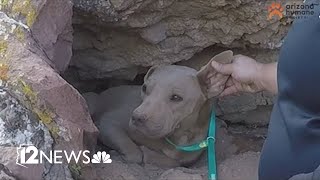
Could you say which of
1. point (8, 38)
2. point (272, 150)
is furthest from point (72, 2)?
point (272, 150)

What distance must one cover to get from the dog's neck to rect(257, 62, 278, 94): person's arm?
67 cm

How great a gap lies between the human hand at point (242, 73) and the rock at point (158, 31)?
1.22ft

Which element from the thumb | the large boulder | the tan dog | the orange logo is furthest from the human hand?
the large boulder

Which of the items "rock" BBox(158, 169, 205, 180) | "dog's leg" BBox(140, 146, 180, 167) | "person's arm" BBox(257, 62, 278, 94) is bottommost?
"dog's leg" BBox(140, 146, 180, 167)

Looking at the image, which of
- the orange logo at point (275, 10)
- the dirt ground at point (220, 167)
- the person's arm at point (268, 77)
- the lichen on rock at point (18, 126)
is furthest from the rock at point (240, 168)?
the lichen on rock at point (18, 126)

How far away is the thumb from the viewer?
246 cm

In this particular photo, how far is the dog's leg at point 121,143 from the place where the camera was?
283 centimetres

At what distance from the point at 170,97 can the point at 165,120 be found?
12 cm

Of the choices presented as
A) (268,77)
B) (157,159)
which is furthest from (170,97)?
(268,77)

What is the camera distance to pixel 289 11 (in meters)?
2.80

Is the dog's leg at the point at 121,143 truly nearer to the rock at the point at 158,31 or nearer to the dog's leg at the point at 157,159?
the dog's leg at the point at 157,159

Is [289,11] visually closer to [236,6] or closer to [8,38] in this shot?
[236,6]

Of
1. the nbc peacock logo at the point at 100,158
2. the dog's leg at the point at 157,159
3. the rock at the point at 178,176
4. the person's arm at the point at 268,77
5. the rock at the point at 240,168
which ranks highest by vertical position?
the person's arm at the point at 268,77

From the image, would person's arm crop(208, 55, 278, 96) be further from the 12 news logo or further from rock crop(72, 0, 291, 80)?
the 12 news logo
